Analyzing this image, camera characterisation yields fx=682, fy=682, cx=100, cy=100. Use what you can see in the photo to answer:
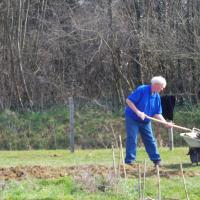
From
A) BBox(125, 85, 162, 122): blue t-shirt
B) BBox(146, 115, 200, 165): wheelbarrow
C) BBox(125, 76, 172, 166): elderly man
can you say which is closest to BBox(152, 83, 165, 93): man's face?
BBox(125, 76, 172, 166): elderly man

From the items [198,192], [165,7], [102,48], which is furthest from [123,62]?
[198,192]

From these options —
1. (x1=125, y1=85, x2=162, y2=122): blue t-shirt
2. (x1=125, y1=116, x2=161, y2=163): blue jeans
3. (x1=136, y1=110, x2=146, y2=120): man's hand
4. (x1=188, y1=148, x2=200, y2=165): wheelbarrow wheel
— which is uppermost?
(x1=125, y1=85, x2=162, y2=122): blue t-shirt

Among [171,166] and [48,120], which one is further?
[48,120]

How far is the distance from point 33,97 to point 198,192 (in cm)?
2207

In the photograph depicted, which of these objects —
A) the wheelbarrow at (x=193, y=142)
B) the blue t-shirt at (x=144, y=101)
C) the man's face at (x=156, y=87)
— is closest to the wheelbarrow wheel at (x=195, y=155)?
the wheelbarrow at (x=193, y=142)

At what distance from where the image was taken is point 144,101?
14.0 meters

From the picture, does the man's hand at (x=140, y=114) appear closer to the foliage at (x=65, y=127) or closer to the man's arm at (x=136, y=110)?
the man's arm at (x=136, y=110)

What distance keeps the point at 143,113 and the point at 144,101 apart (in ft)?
0.98

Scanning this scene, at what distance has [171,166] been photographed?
1532 cm

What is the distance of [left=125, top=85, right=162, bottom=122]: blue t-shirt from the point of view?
14000 millimetres

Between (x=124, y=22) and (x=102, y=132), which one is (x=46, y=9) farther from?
(x=102, y=132)

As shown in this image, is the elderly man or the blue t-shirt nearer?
the elderly man

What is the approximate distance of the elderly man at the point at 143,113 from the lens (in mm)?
13898

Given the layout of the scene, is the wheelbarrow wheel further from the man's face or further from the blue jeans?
the man's face
